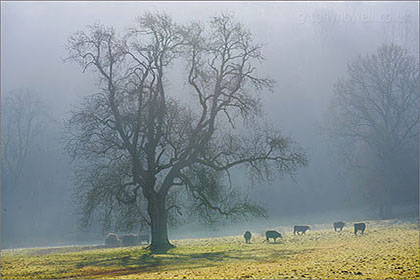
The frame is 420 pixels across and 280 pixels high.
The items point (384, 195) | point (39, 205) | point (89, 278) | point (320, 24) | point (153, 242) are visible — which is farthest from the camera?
point (320, 24)

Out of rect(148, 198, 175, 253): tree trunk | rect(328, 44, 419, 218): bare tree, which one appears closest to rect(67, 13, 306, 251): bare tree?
rect(148, 198, 175, 253): tree trunk

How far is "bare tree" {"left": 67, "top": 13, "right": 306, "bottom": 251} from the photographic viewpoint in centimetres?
2353

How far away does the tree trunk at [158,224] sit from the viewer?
23.5 metres

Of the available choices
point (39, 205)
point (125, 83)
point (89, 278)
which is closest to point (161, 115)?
point (125, 83)

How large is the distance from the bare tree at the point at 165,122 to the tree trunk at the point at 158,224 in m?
0.05

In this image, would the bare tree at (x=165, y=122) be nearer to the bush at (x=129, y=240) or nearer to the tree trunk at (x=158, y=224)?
the tree trunk at (x=158, y=224)

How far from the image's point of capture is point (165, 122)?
24000mm

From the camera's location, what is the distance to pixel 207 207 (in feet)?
81.8

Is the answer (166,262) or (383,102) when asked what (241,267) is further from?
(383,102)

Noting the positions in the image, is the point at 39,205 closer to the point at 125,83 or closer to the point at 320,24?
the point at 125,83

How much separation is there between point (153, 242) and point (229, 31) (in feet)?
40.1

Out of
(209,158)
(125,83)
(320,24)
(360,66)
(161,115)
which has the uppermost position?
(320,24)

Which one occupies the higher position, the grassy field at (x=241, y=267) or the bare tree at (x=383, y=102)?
the bare tree at (x=383, y=102)

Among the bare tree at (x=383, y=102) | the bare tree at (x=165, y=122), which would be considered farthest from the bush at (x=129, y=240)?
the bare tree at (x=383, y=102)
